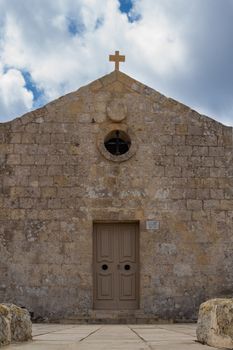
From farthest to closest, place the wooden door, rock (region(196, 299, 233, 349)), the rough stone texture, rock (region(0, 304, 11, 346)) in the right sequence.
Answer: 1. the wooden door
2. the rough stone texture
3. rock (region(196, 299, 233, 349))
4. rock (region(0, 304, 11, 346))

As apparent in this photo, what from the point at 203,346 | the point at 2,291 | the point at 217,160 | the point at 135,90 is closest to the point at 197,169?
the point at 217,160

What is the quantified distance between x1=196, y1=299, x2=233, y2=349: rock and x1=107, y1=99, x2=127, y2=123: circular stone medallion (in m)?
6.91

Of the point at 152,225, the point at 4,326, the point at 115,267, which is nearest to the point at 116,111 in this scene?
the point at 152,225

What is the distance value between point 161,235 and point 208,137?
2326 millimetres

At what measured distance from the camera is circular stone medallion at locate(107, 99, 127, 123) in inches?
491

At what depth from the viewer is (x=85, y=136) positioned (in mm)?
12398

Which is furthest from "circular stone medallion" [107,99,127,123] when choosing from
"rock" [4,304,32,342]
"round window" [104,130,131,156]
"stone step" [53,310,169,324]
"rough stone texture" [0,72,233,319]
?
"rock" [4,304,32,342]

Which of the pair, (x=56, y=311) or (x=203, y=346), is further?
(x=56, y=311)

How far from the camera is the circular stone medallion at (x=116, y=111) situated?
12461mm

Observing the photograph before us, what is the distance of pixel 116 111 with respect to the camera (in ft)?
41.0

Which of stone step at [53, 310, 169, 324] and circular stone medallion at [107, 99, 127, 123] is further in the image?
circular stone medallion at [107, 99, 127, 123]

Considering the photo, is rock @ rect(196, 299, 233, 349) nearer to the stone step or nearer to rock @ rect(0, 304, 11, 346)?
rock @ rect(0, 304, 11, 346)

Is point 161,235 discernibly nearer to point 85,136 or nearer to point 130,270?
point 130,270

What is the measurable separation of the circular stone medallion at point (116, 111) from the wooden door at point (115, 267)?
222 cm
